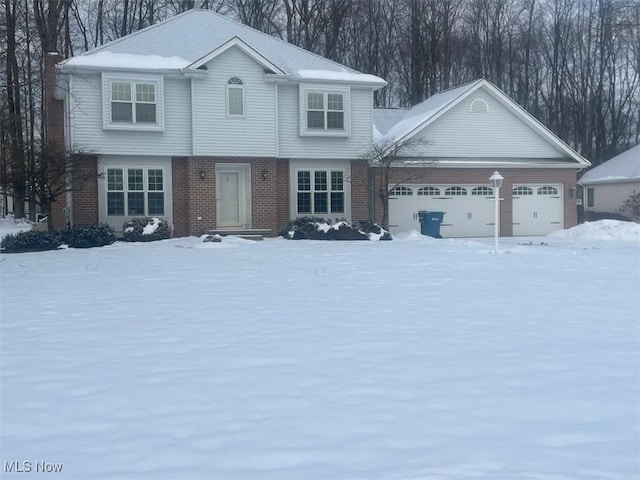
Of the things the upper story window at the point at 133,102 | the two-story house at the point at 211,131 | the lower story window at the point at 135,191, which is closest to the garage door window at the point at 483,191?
the two-story house at the point at 211,131

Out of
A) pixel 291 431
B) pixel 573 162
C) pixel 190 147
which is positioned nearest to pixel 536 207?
pixel 573 162

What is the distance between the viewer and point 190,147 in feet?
75.4

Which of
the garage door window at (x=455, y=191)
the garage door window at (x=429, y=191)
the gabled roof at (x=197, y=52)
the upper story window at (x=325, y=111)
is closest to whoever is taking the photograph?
the gabled roof at (x=197, y=52)

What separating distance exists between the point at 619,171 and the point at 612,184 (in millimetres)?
737

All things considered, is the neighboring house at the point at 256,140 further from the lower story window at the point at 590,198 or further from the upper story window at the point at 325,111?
the lower story window at the point at 590,198

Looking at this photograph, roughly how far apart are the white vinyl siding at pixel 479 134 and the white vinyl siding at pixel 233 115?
6309mm

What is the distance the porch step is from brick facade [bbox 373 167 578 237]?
176 inches

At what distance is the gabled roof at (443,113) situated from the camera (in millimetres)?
26125

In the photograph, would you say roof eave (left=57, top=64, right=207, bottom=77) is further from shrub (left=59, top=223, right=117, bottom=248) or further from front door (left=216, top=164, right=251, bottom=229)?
shrub (left=59, top=223, right=117, bottom=248)

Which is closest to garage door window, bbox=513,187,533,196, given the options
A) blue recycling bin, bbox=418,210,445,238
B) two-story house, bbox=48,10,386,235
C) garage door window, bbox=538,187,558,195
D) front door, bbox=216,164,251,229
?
garage door window, bbox=538,187,558,195

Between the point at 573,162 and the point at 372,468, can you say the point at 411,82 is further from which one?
the point at 372,468

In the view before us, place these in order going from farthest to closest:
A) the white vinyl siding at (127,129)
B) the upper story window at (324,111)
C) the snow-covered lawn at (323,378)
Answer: the upper story window at (324,111), the white vinyl siding at (127,129), the snow-covered lawn at (323,378)

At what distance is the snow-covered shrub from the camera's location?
2228 centimetres

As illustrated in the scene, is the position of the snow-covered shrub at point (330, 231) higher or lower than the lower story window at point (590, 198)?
lower
